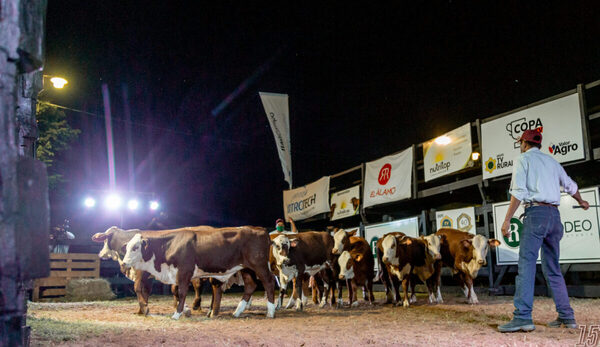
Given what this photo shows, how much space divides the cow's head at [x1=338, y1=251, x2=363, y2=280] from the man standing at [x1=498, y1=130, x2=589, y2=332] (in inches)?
206

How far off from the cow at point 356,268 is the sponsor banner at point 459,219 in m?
2.67

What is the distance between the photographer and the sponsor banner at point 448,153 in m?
11.3

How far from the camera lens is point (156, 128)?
21.7m

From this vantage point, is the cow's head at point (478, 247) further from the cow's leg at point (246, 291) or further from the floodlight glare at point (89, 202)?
the floodlight glare at point (89, 202)

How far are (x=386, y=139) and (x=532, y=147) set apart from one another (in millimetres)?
16460

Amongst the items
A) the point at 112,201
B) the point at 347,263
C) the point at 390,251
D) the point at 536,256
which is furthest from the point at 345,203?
the point at 536,256

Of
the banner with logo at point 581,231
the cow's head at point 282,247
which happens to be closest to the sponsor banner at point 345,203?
the cow's head at point 282,247

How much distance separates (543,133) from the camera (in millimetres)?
9461

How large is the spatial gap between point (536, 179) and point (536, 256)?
784 millimetres

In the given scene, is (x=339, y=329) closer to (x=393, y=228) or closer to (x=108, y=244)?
(x=108, y=244)

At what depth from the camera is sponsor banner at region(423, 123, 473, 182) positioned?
444 inches

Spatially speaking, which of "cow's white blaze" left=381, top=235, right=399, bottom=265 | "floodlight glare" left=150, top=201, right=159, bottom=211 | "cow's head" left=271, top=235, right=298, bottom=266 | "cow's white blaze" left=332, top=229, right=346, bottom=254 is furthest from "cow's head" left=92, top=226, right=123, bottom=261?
"floodlight glare" left=150, top=201, right=159, bottom=211

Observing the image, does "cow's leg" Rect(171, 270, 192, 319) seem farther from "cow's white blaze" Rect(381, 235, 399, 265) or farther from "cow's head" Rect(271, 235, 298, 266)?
"cow's white blaze" Rect(381, 235, 399, 265)

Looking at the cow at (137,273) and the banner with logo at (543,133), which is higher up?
the banner with logo at (543,133)
